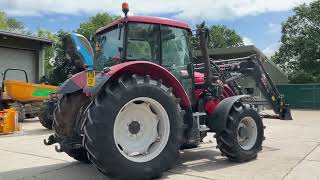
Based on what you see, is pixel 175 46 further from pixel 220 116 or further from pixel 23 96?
pixel 23 96

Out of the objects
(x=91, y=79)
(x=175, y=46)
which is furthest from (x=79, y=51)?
(x=91, y=79)

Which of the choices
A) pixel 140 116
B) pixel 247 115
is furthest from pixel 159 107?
pixel 247 115

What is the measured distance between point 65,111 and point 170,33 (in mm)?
2105

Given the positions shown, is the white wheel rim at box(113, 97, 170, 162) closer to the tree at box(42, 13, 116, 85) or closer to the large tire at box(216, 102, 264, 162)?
the large tire at box(216, 102, 264, 162)

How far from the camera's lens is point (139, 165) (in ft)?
18.6

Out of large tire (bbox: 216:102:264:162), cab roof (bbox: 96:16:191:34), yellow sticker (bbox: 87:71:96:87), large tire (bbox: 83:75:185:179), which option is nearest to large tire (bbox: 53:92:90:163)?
yellow sticker (bbox: 87:71:96:87)

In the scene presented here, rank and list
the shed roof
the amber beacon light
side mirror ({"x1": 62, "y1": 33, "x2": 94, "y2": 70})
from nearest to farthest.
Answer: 1. the amber beacon light
2. side mirror ({"x1": 62, "y1": 33, "x2": 94, "y2": 70})
3. the shed roof

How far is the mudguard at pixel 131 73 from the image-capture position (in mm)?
5657

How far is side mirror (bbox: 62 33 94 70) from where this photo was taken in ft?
25.9

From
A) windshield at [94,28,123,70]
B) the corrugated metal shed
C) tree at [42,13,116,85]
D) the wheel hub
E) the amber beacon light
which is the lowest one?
the wheel hub

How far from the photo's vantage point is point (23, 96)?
16234 millimetres

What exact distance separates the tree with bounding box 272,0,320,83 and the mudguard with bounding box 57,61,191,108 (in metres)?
38.4

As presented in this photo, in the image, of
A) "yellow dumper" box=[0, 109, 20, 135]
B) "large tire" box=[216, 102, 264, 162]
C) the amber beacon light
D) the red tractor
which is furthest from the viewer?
"yellow dumper" box=[0, 109, 20, 135]

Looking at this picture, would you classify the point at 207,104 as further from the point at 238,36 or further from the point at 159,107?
the point at 238,36
